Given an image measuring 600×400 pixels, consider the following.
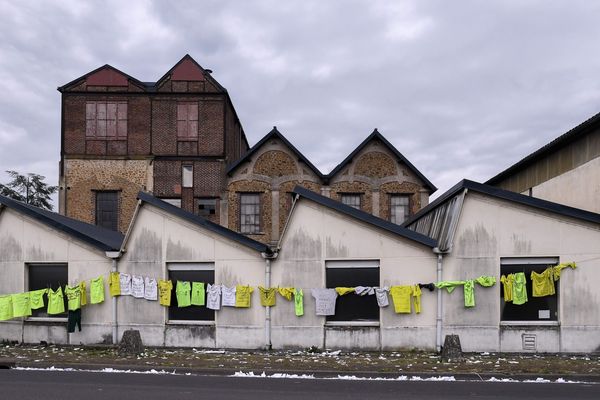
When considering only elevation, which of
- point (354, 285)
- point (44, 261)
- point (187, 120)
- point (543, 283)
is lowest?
point (354, 285)

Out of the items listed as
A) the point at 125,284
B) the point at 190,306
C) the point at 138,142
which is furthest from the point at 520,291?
the point at 138,142

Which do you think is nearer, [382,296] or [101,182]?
[382,296]

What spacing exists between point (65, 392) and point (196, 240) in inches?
288

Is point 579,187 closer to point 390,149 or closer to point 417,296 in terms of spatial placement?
point 417,296

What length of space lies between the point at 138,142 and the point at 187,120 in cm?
329

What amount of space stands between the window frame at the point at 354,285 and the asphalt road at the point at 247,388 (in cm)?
464

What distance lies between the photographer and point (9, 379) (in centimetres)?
1130

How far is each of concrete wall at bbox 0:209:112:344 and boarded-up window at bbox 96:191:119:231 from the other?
1680 cm

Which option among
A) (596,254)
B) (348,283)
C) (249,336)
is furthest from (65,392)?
(596,254)

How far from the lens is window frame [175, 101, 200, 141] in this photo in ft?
117

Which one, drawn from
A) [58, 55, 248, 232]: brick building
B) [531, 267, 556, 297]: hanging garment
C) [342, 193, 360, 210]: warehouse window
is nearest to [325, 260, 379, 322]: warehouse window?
[531, 267, 556, 297]: hanging garment

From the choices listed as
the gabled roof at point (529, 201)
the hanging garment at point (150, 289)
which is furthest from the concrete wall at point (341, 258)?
the hanging garment at point (150, 289)

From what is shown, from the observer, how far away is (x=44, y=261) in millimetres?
17562

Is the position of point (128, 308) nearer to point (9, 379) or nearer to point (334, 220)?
point (9, 379)
